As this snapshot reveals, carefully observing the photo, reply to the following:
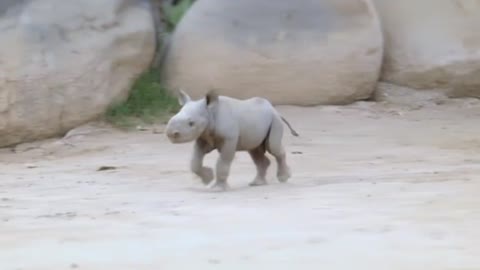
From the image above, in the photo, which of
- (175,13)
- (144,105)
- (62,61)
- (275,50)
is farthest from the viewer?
(175,13)

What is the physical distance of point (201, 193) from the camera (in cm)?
724

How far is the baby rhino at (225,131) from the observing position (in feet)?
23.8

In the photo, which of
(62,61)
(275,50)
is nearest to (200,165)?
(62,61)

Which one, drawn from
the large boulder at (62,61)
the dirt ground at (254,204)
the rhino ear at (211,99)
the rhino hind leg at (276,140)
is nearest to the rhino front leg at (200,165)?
the dirt ground at (254,204)

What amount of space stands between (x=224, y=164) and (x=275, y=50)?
5.14 meters

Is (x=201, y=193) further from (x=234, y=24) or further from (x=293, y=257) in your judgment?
(x=234, y=24)

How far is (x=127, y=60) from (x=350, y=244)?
25.2 feet

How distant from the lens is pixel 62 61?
1136cm

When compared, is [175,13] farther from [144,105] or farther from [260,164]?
[260,164]

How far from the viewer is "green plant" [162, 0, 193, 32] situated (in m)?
13.4

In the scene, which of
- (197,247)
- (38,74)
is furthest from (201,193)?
(38,74)

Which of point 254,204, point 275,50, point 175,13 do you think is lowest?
point 275,50

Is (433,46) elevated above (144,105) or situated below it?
above

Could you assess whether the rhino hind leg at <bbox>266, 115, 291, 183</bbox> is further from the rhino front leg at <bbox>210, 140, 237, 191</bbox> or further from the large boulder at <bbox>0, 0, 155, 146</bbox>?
the large boulder at <bbox>0, 0, 155, 146</bbox>
